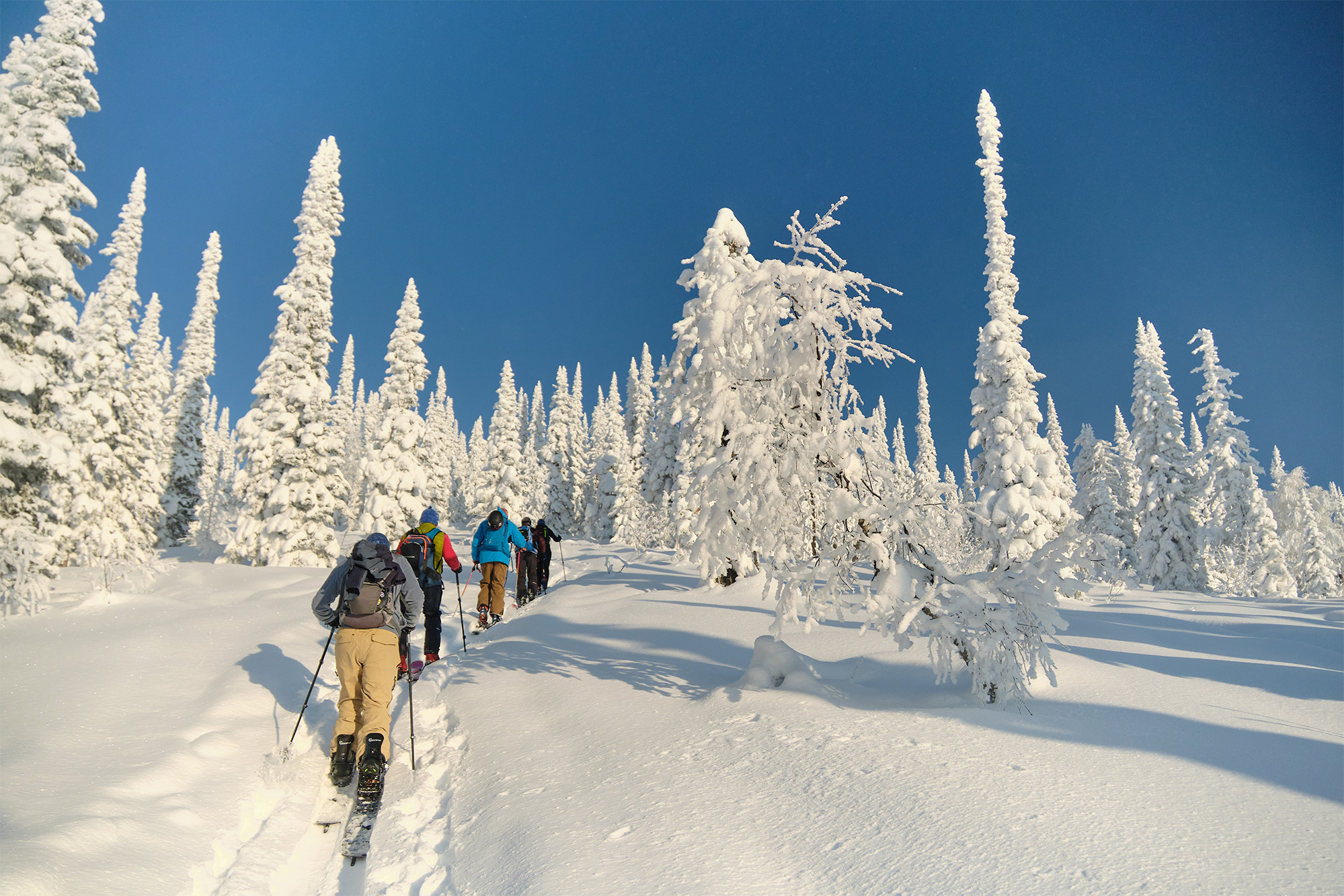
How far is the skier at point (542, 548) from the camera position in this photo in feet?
57.5

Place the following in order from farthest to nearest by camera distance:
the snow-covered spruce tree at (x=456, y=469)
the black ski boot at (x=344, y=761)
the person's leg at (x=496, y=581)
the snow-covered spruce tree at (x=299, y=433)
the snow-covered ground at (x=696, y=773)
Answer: the snow-covered spruce tree at (x=456, y=469)
the snow-covered spruce tree at (x=299, y=433)
the person's leg at (x=496, y=581)
the black ski boot at (x=344, y=761)
the snow-covered ground at (x=696, y=773)

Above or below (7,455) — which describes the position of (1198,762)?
below

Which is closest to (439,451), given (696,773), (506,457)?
(506,457)

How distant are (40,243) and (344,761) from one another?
1475 centimetres

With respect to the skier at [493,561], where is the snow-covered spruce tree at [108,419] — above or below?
above

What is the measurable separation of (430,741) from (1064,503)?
1962cm

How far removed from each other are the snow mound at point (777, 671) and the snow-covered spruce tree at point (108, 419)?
22.3 metres

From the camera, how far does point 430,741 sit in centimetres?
627

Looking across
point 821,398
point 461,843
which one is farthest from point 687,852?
point 821,398

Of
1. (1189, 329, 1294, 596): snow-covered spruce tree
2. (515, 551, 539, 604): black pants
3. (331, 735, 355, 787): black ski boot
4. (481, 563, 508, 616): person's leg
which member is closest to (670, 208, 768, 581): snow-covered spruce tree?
(331, 735, 355, 787): black ski boot

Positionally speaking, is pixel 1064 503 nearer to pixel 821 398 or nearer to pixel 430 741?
pixel 821 398

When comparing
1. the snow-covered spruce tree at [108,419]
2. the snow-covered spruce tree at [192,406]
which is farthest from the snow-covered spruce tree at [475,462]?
the snow-covered spruce tree at [108,419]

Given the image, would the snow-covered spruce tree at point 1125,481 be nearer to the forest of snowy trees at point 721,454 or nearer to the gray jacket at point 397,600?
the forest of snowy trees at point 721,454

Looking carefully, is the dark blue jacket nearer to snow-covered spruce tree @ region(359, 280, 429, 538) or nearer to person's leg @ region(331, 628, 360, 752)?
person's leg @ region(331, 628, 360, 752)
